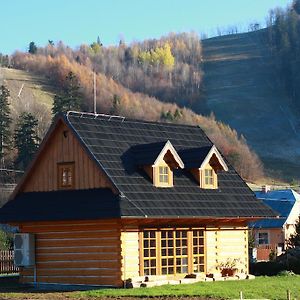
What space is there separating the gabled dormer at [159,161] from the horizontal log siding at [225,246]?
3.13 meters

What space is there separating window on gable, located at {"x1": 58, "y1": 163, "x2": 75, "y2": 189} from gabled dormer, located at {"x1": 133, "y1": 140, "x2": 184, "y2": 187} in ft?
9.08

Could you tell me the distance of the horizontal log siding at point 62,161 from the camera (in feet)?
119

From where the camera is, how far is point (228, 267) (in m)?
39.5

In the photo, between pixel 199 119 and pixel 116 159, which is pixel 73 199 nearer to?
pixel 116 159

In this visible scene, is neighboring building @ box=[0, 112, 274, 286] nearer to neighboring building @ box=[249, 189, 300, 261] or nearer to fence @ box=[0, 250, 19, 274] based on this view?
fence @ box=[0, 250, 19, 274]

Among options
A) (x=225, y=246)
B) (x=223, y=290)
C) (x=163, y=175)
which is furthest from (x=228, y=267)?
(x=223, y=290)

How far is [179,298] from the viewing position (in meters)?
29.8

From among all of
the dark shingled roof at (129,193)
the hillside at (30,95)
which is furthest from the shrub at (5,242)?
the hillside at (30,95)

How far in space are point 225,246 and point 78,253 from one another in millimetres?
7236

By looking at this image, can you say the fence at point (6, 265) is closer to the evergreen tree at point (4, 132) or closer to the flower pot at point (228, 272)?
the flower pot at point (228, 272)

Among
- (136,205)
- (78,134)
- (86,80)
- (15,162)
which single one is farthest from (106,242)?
(86,80)

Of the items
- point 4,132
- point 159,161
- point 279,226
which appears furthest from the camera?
point 4,132

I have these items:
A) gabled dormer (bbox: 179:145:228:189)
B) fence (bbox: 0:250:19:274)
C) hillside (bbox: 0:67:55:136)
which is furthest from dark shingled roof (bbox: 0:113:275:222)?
hillside (bbox: 0:67:55:136)

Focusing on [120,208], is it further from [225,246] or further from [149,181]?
[225,246]
